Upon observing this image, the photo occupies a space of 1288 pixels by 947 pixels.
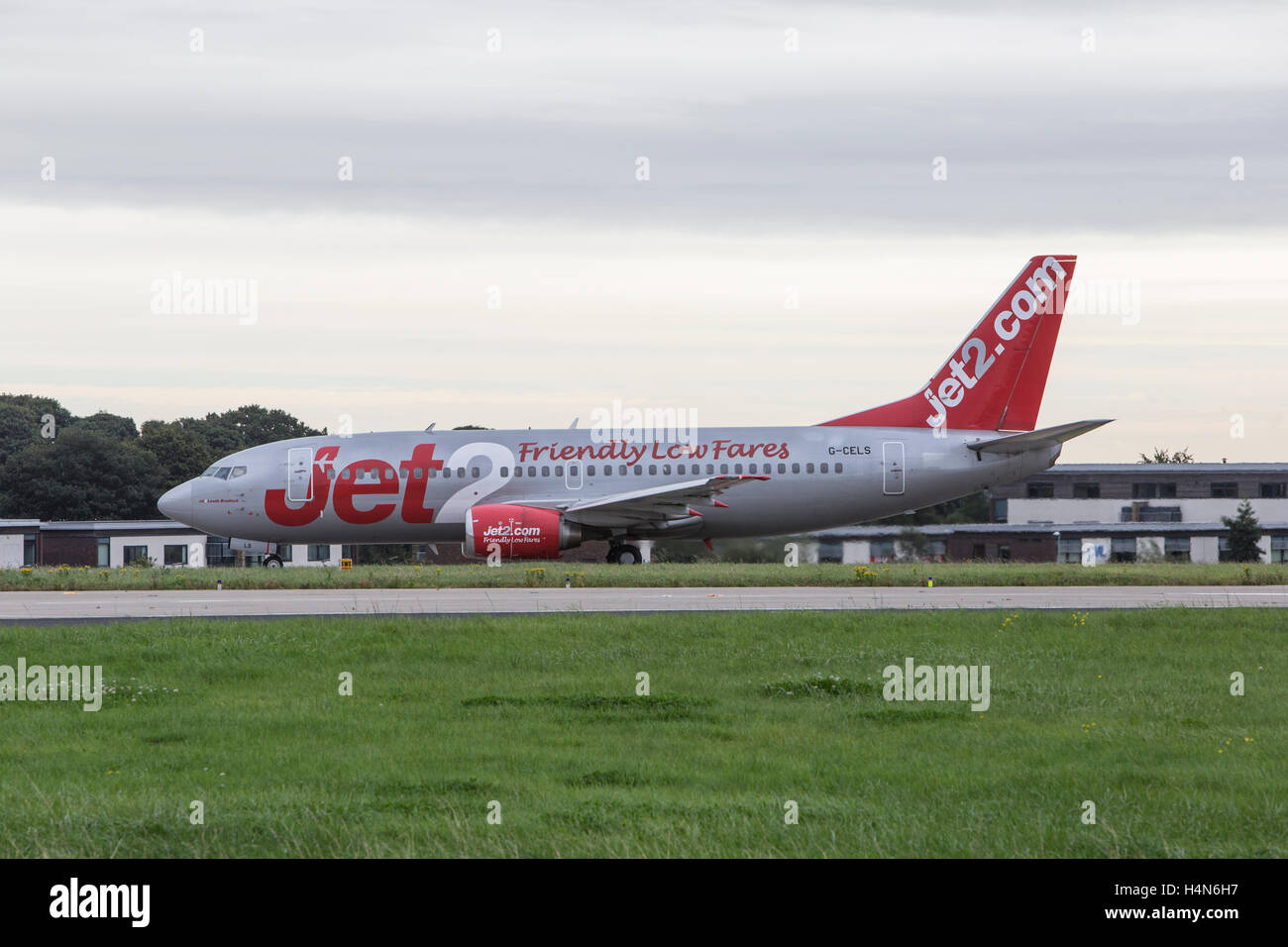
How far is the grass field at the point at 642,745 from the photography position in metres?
9.42

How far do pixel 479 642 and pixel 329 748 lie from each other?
686 centimetres

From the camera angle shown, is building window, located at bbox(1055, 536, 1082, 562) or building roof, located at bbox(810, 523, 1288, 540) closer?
building roof, located at bbox(810, 523, 1288, 540)

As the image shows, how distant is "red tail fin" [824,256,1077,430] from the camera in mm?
42531

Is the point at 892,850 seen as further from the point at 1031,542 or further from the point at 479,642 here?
the point at 1031,542

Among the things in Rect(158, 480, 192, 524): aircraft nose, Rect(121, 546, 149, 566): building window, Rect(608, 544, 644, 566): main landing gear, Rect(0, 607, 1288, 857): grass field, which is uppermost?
Rect(158, 480, 192, 524): aircraft nose

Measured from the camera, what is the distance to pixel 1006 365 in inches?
1672

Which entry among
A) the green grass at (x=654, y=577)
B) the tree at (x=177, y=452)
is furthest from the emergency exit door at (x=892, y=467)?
the tree at (x=177, y=452)

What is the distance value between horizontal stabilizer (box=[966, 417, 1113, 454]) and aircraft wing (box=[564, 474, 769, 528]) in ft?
21.4

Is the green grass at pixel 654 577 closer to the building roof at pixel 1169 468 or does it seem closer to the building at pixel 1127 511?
the building at pixel 1127 511

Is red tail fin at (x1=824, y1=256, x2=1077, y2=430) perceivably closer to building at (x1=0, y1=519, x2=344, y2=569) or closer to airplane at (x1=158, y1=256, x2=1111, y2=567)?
airplane at (x1=158, y1=256, x2=1111, y2=567)

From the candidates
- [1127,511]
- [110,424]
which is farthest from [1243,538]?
[110,424]

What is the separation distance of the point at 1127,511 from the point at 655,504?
2154 inches

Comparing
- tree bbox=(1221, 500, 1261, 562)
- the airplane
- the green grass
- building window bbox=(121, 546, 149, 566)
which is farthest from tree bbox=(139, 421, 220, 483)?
tree bbox=(1221, 500, 1261, 562)
